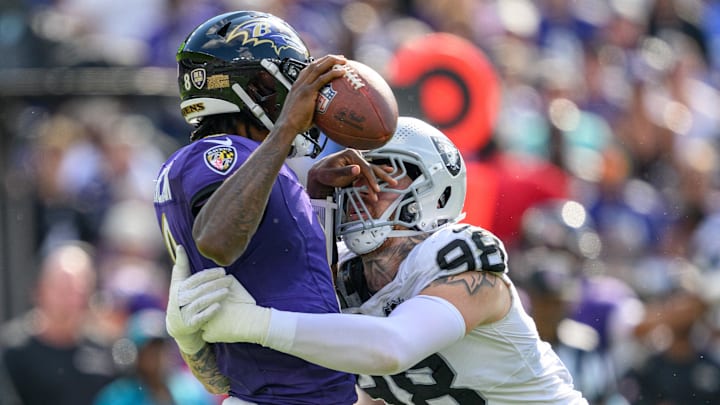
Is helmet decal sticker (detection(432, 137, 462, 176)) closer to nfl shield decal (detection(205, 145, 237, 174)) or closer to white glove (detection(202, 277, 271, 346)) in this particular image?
nfl shield decal (detection(205, 145, 237, 174))

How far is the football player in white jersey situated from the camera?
3.58 meters

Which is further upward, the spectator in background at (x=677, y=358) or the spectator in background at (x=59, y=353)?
the spectator in background at (x=677, y=358)

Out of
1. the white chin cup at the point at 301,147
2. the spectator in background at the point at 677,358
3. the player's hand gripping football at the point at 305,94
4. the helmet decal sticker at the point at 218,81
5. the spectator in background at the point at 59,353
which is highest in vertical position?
the player's hand gripping football at the point at 305,94

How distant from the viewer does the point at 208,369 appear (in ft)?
12.8

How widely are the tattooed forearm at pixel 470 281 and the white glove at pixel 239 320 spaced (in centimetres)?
60

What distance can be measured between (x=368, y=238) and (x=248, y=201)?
0.76 meters

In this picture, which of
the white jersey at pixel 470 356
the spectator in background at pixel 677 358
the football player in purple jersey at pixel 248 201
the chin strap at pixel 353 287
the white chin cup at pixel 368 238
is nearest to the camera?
the football player in purple jersey at pixel 248 201

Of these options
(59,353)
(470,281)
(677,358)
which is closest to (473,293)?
(470,281)

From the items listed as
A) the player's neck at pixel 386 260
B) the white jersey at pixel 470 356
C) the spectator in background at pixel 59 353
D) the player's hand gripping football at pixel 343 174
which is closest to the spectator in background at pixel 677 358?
the spectator in background at pixel 59 353

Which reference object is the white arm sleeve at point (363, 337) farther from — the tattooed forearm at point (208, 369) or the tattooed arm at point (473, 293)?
the tattooed forearm at point (208, 369)

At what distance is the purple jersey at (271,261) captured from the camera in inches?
144

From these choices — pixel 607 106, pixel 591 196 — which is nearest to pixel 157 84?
pixel 591 196

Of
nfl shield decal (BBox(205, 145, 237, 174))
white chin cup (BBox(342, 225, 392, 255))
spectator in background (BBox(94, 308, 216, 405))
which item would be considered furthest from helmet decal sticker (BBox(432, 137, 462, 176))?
spectator in background (BBox(94, 308, 216, 405))

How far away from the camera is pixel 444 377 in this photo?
4.05 metres
